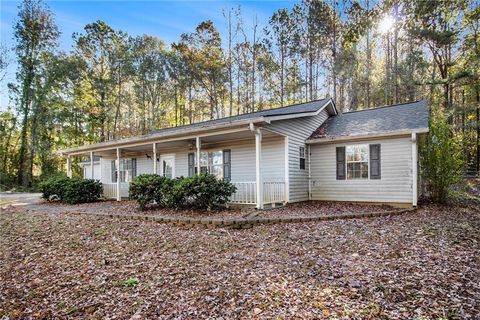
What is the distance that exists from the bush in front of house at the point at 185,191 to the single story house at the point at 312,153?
0.99m

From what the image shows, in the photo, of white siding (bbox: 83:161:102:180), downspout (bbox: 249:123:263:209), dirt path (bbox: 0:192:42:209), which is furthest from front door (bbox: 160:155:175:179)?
white siding (bbox: 83:161:102:180)

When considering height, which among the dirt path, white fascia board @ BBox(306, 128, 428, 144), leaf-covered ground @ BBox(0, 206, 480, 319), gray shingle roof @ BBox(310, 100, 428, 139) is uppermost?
gray shingle roof @ BBox(310, 100, 428, 139)

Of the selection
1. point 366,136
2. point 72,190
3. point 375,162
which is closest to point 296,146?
point 366,136

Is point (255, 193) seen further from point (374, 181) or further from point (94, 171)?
point (94, 171)

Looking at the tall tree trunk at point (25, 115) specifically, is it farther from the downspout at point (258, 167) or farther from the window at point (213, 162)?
the downspout at point (258, 167)

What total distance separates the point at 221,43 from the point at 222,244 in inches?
886

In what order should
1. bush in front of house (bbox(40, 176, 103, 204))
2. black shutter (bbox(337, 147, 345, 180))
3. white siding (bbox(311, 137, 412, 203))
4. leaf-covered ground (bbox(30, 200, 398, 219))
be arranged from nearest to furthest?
leaf-covered ground (bbox(30, 200, 398, 219)) < white siding (bbox(311, 137, 412, 203)) < black shutter (bbox(337, 147, 345, 180)) < bush in front of house (bbox(40, 176, 103, 204))

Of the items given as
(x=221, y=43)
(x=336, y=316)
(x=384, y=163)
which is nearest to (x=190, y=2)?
(x=384, y=163)

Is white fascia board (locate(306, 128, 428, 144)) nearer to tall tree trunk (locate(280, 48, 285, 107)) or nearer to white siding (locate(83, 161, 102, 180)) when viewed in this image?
tall tree trunk (locate(280, 48, 285, 107))

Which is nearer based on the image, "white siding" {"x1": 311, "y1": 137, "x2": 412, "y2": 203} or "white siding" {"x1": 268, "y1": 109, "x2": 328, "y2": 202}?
"white siding" {"x1": 311, "y1": 137, "x2": 412, "y2": 203}

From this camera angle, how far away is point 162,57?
2675 cm

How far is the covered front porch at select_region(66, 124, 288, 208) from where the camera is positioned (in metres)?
9.84

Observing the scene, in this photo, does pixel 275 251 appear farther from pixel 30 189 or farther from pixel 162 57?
pixel 30 189

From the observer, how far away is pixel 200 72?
1004 inches
